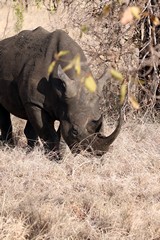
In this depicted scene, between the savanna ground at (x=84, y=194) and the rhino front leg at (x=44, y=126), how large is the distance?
0.23 metres

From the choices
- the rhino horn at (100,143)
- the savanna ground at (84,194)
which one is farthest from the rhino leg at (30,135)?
the rhino horn at (100,143)

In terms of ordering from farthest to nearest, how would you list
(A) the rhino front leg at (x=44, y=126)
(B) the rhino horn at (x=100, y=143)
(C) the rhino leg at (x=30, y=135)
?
1. (C) the rhino leg at (x=30, y=135)
2. (A) the rhino front leg at (x=44, y=126)
3. (B) the rhino horn at (x=100, y=143)

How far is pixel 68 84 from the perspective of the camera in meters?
6.21

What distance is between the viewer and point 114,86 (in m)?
8.87

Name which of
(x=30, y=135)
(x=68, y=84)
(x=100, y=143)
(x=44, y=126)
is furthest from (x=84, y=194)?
(x=30, y=135)

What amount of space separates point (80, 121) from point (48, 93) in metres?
0.57

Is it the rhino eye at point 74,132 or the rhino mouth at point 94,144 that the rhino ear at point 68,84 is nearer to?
the rhino eye at point 74,132

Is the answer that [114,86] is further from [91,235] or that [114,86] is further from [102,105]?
[91,235]

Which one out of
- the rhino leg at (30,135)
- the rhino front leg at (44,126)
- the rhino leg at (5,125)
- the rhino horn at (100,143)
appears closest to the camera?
the rhino horn at (100,143)

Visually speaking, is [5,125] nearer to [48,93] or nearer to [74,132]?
[48,93]

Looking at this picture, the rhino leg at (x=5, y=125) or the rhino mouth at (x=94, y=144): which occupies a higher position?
the rhino mouth at (x=94, y=144)

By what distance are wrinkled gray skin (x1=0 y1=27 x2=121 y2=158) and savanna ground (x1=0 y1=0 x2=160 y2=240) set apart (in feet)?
0.89

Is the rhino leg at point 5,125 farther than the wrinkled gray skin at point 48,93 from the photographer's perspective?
Yes

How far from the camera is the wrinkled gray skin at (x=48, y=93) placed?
20.5ft
